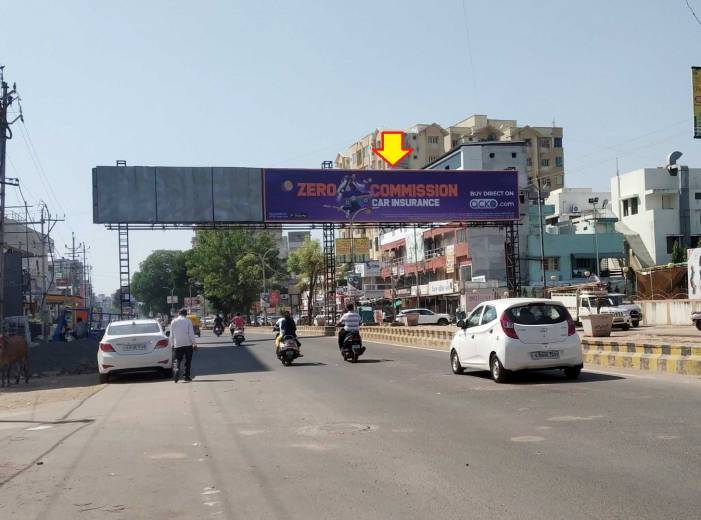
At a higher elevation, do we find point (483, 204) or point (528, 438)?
point (483, 204)

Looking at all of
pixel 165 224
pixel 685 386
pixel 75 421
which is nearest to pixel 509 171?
pixel 165 224

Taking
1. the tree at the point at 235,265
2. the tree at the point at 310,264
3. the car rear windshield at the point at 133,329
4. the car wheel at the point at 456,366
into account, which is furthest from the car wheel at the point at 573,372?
the tree at the point at 235,265

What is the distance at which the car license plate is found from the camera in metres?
14.6

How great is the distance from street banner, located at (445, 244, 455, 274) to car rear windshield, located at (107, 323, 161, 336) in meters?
52.1

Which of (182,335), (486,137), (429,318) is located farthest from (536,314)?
(486,137)

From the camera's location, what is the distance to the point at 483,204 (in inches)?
1969

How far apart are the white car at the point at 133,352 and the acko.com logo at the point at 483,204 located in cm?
3297

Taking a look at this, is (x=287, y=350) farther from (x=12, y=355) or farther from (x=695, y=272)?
(x=695, y=272)

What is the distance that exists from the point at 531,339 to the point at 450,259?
187ft

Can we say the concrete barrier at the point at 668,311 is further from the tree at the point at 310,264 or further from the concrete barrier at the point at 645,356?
the tree at the point at 310,264

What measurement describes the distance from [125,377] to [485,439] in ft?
48.6

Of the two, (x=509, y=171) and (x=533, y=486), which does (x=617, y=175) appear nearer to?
(x=509, y=171)

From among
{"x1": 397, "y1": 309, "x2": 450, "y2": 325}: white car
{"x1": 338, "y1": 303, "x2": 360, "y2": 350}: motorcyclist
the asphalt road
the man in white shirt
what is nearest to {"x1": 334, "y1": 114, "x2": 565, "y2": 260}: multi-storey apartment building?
{"x1": 397, "y1": 309, "x2": 450, "y2": 325}: white car

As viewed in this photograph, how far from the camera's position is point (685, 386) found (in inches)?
511
